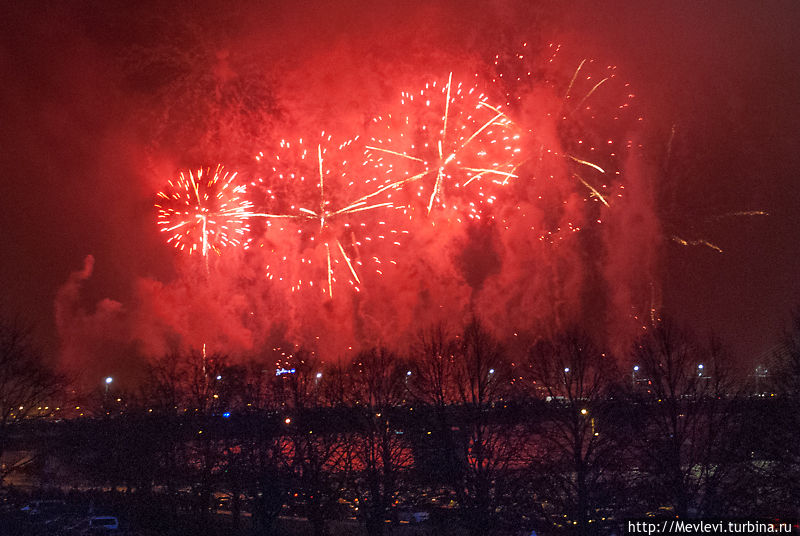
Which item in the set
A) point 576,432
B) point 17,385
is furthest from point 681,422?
point 17,385

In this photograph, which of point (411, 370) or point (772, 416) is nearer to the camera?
point (772, 416)

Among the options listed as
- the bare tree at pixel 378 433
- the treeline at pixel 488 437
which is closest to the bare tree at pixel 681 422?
the treeline at pixel 488 437

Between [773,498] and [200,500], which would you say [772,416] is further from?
[200,500]

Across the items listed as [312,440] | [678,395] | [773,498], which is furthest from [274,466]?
[773,498]

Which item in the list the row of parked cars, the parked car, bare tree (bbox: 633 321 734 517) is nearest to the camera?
bare tree (bbox: 633 321 734 517)

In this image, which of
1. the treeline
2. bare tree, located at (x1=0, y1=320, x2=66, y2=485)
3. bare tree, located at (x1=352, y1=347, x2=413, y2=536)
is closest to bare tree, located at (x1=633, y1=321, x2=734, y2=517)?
the treeline

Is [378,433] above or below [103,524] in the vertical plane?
above

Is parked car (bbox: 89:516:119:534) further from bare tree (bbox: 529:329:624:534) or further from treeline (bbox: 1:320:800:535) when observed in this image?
bare tree (bbox: 529:329:624:534)

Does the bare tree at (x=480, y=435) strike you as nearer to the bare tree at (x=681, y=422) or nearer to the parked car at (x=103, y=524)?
the bare tree at (x=681, y=422)

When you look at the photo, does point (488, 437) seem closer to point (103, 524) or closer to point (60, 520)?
point (103, 524)
